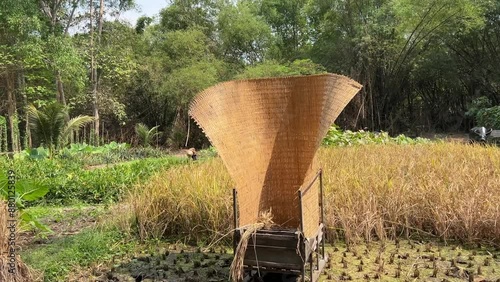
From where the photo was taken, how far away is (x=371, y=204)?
3625 millimetres

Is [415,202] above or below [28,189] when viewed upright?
below

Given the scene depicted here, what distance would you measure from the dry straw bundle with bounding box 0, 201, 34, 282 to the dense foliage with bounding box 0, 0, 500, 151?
8.20 metres

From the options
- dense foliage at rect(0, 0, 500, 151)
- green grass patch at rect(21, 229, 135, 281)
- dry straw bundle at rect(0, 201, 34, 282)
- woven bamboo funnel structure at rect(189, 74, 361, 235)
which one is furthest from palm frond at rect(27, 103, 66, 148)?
woven bamboo funnel structure at rect(189, 74, 361, 235)

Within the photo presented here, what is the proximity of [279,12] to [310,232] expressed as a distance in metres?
17.2

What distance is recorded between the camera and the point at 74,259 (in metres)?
3.17

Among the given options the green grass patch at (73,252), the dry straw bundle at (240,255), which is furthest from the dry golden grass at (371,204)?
the dry straw bundle at (240,255)

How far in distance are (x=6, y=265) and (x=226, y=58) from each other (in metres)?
15.9

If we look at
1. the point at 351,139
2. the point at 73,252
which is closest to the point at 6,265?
the point at 73,252

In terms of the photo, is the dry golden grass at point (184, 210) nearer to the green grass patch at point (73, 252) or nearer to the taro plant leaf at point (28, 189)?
the green grass patch at point (73, 252)

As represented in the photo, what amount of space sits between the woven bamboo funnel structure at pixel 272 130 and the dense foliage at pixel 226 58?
25.7 feet

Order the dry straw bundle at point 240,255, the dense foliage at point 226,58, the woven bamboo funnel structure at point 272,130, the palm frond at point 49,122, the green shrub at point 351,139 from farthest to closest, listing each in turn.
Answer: the dense foliage at point 226,58, the palm frond at point 49,122, the green shrub at point 351,139, the woven bamboo funnel structure at point 272,130, the dry straw bundle at point 240,255

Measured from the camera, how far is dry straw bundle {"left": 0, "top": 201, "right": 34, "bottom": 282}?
2.54 metres

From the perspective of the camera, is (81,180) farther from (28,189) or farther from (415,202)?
(415,202)

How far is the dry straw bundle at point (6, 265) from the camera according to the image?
2543mm
